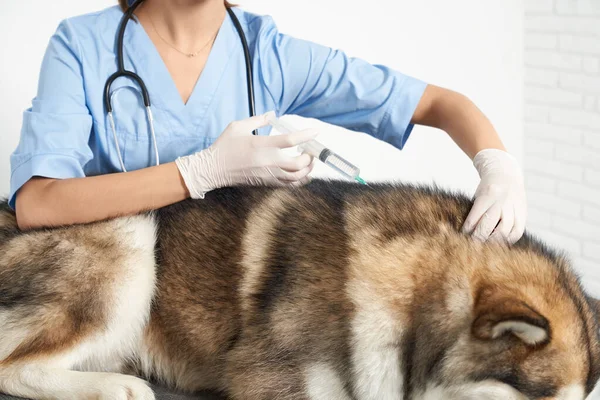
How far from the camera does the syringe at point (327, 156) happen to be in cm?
176

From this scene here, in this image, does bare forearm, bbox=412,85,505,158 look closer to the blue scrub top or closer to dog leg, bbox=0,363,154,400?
the blue scrub top

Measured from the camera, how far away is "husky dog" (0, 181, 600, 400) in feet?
4.48

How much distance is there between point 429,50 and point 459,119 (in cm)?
177

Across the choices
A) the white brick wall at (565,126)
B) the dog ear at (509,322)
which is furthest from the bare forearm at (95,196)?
the white brick wall at (565,126)

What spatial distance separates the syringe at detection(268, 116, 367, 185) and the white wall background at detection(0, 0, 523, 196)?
1.41 meters

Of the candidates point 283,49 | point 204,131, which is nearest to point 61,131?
point 204,131

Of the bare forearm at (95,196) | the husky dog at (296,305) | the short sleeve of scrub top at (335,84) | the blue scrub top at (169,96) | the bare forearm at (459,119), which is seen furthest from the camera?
the short sleeve of scrub top at (335,84)

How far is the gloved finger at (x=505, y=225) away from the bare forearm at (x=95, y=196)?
703 millimetres

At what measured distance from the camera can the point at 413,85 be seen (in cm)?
219

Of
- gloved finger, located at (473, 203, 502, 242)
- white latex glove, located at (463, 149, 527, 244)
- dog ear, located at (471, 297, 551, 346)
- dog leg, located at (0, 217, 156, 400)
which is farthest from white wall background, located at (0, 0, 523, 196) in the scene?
dog ear, located at (471, 297, 551, 346)

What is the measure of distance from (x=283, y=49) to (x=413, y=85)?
0.38m

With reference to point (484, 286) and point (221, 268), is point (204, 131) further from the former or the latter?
point (484, 286)

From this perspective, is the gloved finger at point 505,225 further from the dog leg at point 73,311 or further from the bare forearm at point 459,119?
the dog leg at point 73,311

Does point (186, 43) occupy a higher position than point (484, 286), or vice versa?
point (186, 43)
